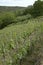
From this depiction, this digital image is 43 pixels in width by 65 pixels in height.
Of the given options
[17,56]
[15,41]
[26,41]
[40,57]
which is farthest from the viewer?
[26,41]

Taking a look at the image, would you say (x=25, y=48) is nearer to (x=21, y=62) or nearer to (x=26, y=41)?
(x=26, y=41)

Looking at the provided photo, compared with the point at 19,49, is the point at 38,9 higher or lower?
lower

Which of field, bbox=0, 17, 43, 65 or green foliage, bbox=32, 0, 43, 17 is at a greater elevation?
field, bbox=0, 17, 43, 65

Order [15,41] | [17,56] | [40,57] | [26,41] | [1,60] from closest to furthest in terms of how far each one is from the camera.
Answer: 1. [1,60]
2. [40,57]
3. [17,56]
4. [15,41]
5. [26,41]

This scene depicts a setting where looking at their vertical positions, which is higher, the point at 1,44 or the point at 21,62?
the point at 1,44

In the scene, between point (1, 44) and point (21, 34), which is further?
point (21, 34)

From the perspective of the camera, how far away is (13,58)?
12.6m

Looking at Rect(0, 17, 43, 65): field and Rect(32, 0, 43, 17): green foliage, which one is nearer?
Rect(0, 17, 43, 65): field

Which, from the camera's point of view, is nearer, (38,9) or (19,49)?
(19,49)

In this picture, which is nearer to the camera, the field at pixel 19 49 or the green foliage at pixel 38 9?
the field at pixel 19 49

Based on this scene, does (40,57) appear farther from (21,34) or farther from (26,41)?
(21,34)

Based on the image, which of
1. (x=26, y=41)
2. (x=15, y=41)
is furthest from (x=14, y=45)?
(x=26, y=41)

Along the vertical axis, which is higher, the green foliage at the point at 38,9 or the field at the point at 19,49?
the field at the point at 19,49

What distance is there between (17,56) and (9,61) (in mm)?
1148
